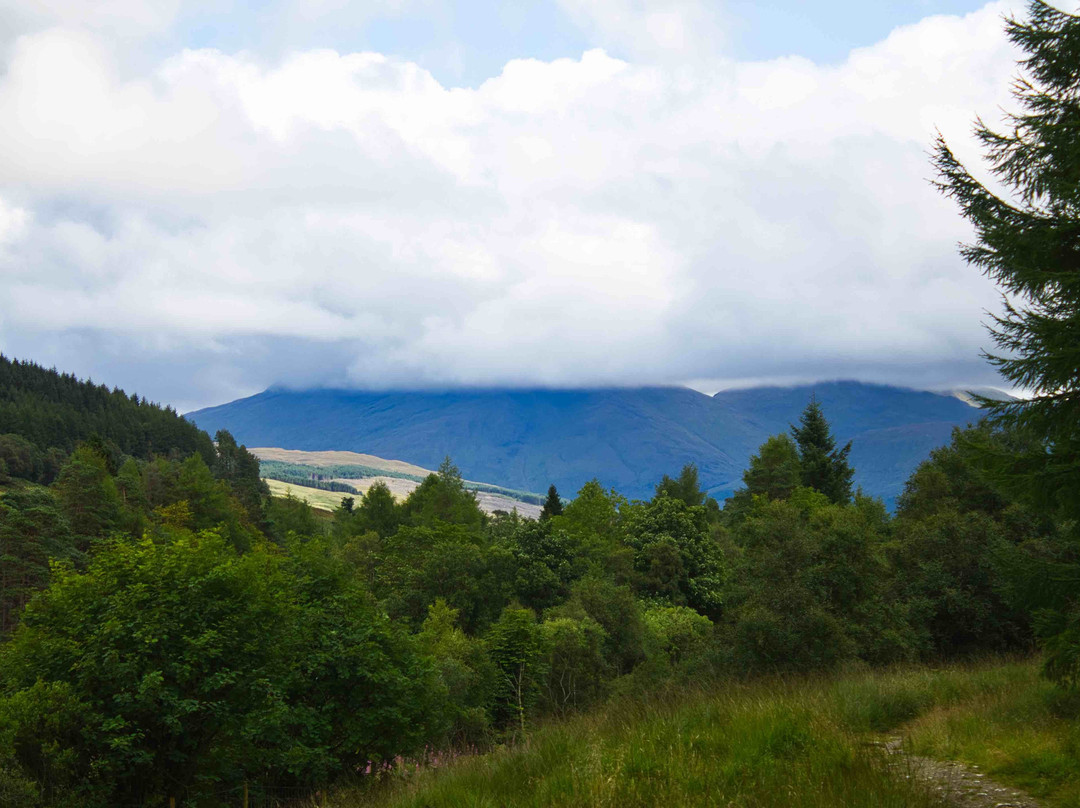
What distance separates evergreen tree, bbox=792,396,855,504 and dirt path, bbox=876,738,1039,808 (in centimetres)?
6323

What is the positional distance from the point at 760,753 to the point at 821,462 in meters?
66.6

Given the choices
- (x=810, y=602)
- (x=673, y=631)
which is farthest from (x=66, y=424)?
(x=810, y=602)

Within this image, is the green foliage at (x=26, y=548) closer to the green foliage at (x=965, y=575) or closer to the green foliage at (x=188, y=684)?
the green foliage at (x=188, y=684)

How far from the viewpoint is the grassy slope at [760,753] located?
19.8 ft

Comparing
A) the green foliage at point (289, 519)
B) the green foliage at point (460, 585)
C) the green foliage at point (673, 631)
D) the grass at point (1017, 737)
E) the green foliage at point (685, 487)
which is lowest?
the green foliage at point (289, 519)

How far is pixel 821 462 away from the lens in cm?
6838

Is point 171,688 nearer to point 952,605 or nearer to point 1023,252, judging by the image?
point 1023,252

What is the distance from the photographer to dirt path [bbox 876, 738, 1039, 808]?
21.3 ft

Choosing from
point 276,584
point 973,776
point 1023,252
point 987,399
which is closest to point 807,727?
point 973,776

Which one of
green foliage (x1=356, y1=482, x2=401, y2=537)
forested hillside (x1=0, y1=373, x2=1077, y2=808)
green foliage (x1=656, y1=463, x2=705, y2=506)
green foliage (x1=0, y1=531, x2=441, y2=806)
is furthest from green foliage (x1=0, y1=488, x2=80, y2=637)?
green foliage (x1=656, y1=463, x2=705, y2=506)

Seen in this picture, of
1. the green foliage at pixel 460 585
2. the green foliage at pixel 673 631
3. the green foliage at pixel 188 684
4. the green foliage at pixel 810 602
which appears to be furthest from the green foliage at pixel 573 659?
the green foliage at pixel 188 684

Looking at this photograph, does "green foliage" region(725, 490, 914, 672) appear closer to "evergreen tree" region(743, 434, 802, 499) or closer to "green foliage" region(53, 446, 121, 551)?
"evergreen tree" region(743, 434, 802, 499)

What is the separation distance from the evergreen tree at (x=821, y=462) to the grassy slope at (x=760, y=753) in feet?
200

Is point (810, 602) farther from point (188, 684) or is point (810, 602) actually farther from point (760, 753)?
point (188, 684)
